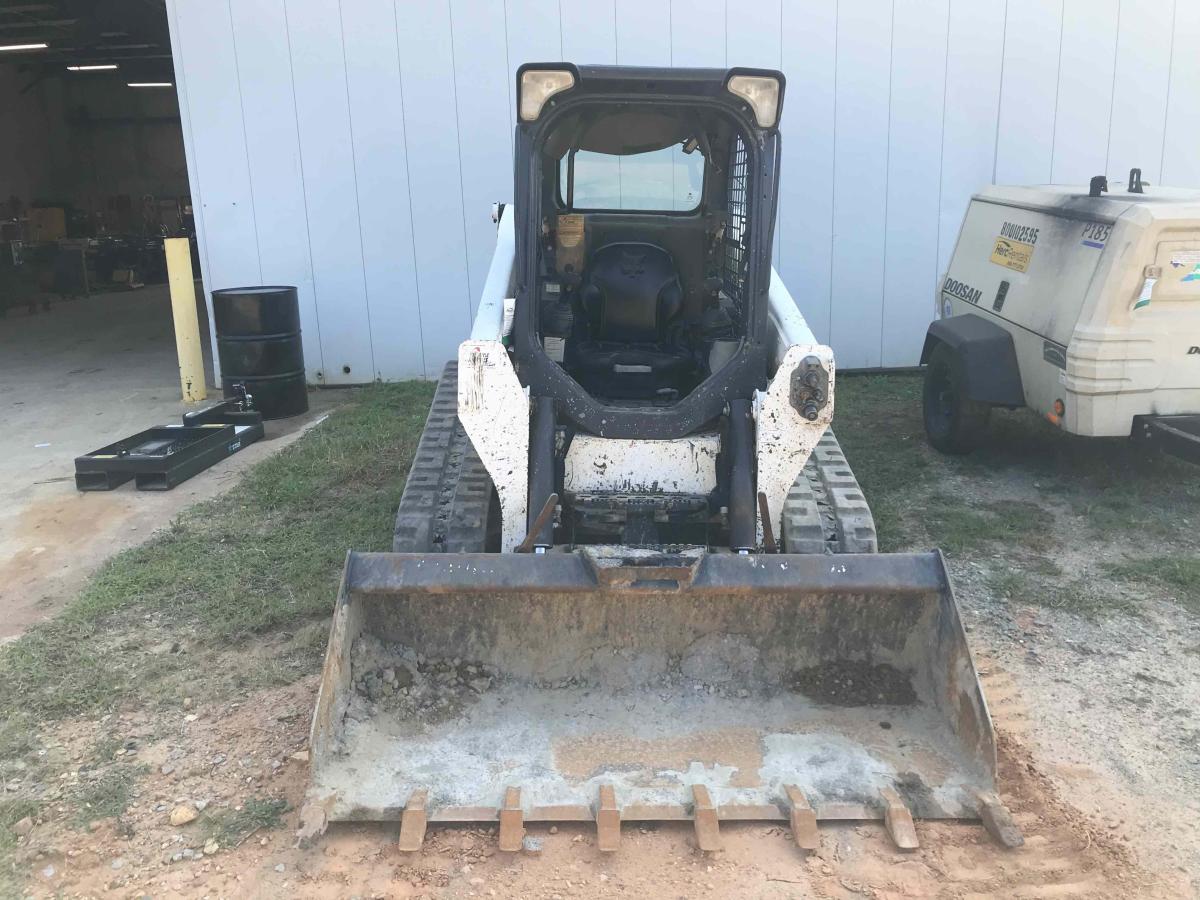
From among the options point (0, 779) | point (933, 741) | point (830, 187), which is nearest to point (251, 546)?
point (0, 779)

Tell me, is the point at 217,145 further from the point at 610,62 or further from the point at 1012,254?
the point at 1012,254

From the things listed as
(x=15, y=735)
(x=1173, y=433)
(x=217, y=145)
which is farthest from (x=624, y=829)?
(x=217, y=145)

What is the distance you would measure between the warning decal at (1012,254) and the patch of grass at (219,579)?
4294 mm

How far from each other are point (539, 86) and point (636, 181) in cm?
122

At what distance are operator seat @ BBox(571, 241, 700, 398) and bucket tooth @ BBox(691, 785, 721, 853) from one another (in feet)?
7.15

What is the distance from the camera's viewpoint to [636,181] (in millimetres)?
5062

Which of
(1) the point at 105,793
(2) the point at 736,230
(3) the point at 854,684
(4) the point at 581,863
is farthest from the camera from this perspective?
(2) the point at 736,230

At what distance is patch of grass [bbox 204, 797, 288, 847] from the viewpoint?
3.11 metres

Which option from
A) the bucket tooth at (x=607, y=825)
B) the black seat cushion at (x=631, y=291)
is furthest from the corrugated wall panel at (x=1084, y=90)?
the bucket tooth at (x=607, y=825)

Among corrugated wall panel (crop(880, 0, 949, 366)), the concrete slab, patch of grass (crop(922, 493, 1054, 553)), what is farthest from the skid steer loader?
corrugated wall panel (crop(880, 0, 949, 366))

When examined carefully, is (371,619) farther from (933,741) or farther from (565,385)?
(933,741)

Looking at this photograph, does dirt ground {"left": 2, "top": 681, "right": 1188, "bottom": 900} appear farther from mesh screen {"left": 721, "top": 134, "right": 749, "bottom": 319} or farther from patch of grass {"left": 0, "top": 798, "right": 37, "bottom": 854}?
mesh screen {"left": 721, "top": 134, "right": 749, "bottom": 319}

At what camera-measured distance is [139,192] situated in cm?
2562

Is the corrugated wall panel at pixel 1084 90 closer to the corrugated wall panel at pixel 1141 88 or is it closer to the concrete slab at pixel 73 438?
the corrugated wall panel at pixel 1141 88
